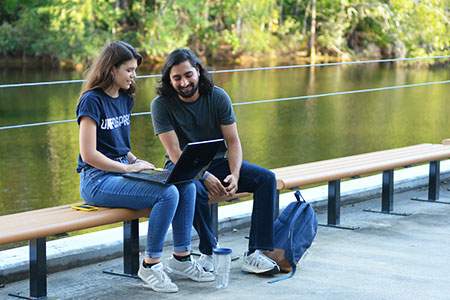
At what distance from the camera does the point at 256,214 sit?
3365mm

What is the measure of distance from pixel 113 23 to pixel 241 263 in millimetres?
20502

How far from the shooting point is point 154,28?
22859 mm

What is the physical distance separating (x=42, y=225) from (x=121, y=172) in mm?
469

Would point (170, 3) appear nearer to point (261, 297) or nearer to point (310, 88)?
point (310, 88)

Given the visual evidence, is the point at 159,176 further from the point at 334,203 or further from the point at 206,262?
the point at 334,203

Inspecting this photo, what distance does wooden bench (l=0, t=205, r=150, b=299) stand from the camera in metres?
→ 2.76

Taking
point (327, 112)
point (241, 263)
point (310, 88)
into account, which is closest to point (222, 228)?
point (241, 263)

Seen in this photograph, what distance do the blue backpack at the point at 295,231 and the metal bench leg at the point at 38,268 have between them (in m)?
1.00

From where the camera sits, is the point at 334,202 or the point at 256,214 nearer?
the point at 256,214

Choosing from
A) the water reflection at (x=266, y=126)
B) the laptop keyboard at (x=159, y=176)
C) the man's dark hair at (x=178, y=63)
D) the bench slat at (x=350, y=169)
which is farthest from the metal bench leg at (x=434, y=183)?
the water reflection at (x=266, y=126)

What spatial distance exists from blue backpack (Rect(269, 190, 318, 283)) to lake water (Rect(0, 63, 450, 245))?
11.2 feet

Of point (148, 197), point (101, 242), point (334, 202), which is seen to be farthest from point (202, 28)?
point (148, 197)

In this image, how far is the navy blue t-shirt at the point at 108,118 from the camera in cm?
310

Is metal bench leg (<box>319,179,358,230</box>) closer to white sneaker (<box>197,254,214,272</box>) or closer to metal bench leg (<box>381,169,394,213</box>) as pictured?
metal bench leg (<box>381,169,394,213</box>)
